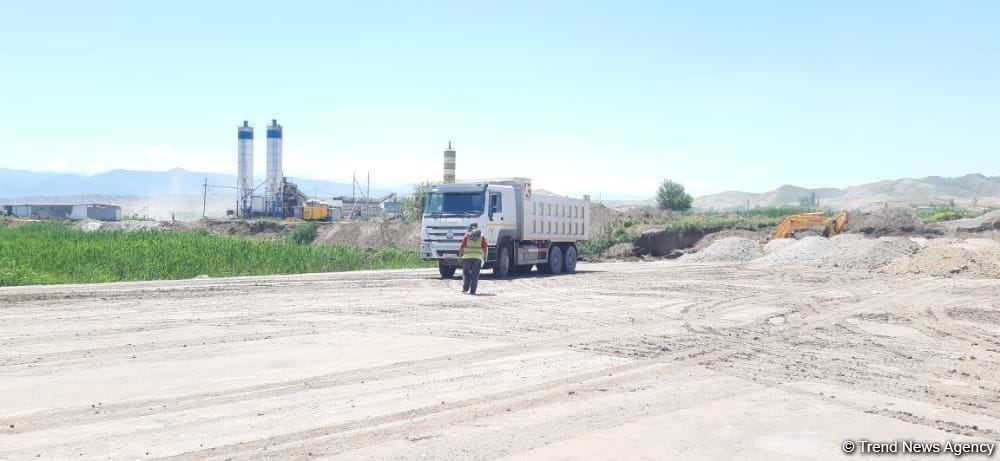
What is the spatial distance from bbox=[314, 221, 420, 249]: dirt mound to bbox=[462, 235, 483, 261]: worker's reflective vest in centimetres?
3404

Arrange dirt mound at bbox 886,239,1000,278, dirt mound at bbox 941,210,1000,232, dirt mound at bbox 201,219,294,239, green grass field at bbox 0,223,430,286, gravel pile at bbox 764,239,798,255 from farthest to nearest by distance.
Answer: dirt mound at bbox 201,219,294,239 < dirt mound at bbox 941,210,1000,232 < gravel pile at bbox 764,239,798,255 < dirt mound at bbox 886,239,1000,278 < green grass field at bbox 0,223,430,286

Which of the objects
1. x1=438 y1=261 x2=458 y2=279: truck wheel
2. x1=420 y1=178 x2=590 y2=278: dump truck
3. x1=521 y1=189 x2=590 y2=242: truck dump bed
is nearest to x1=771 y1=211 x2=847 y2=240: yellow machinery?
x1=521 y1=189 x2=590 y2=242: truck dump bed

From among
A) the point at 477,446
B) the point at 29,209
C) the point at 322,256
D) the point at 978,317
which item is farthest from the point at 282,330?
the point at 29,209

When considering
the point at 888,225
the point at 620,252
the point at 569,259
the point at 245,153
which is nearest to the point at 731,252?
the point at 620,252

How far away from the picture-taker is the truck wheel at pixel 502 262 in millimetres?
28172

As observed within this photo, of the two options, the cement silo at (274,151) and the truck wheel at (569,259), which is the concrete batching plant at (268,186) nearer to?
the cement silo at (274,151)

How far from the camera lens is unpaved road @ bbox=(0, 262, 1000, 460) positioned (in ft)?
24.7

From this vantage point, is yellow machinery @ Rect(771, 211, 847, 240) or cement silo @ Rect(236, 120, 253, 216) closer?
yellow machinery @ Rect(771, 211, 847, 240)

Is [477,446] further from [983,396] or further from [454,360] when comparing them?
[983,396]

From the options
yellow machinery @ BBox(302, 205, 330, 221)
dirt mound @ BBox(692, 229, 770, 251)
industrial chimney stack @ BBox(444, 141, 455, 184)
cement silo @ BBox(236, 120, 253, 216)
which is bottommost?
dirt mound @ BBox(692, 229, 770, 251)

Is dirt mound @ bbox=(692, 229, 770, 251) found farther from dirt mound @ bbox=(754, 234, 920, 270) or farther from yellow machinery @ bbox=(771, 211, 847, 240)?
dirt mound @ bbox=(754, 234, 920, 270)

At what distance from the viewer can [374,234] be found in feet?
199

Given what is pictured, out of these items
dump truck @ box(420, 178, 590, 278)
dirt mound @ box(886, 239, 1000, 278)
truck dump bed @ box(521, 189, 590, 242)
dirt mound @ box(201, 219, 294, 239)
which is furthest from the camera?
dirt mound @ box(201, 219, 294, 239)

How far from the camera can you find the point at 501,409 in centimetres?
870
